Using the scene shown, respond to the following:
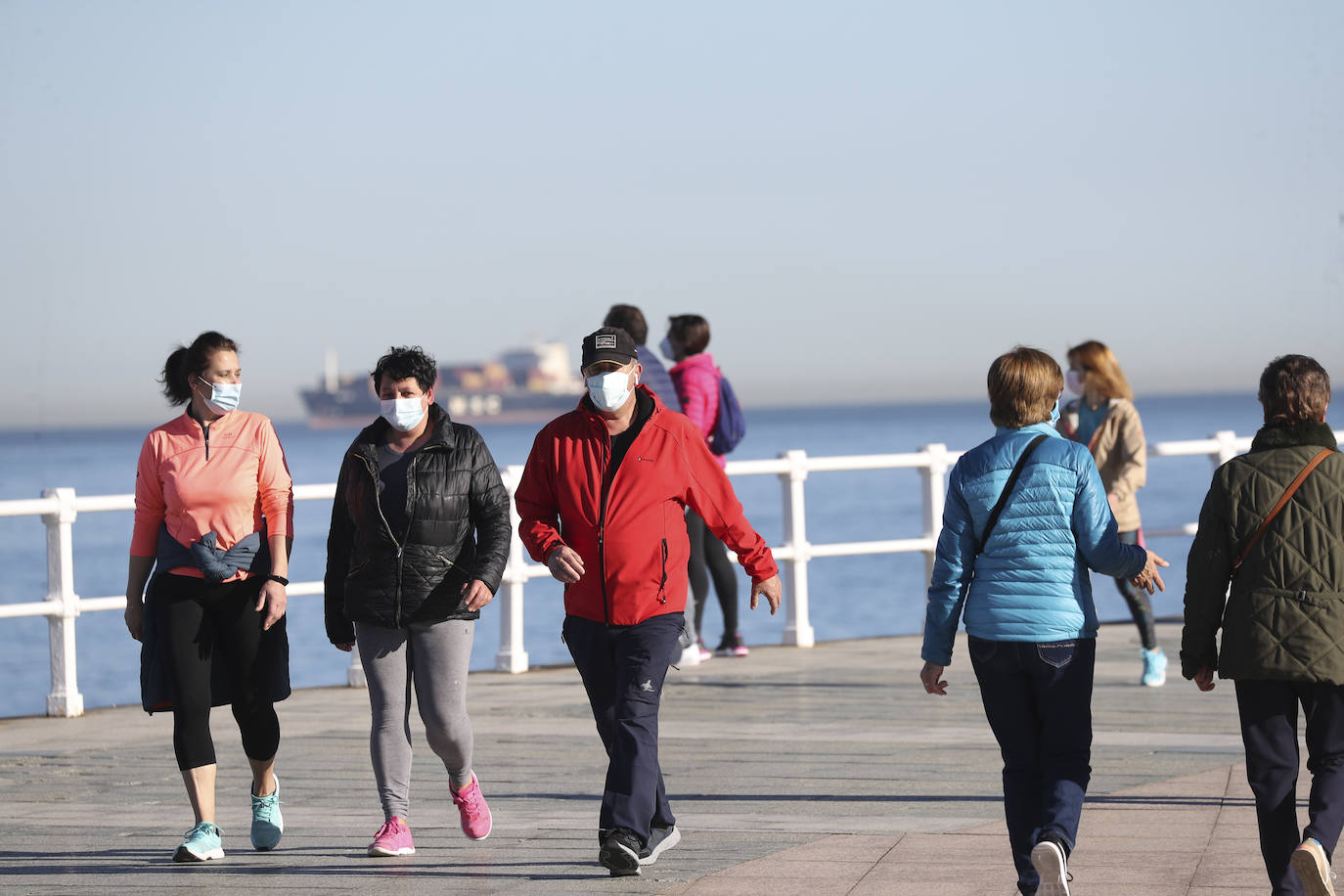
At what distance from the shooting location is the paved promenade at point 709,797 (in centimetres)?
587

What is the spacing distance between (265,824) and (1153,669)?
524cm

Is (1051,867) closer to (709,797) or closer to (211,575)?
(709,797)

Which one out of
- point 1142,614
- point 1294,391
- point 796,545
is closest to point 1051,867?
point 1294,391

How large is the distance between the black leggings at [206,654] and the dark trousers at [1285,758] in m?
3.05

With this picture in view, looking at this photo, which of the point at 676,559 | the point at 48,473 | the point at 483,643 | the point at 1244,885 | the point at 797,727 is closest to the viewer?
the point at 1244,885

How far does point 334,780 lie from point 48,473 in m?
114

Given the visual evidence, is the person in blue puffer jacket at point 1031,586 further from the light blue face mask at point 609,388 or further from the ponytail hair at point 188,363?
the ponytail hair at point 188,363

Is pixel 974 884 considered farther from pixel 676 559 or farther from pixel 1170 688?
pixel 1170 688

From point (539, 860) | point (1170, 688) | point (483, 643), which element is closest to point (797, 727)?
point (1170, 688)

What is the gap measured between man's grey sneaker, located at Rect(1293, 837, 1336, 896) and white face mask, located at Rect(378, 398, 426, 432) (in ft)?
9.52

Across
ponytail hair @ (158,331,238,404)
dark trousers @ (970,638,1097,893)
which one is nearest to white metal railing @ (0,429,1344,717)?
ponytail hair @ (158,331,238,404)

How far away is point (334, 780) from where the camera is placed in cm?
784

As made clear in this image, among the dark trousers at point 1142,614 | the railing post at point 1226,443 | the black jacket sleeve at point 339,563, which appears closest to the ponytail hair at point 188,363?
the black jacket sleeve at point 339,563

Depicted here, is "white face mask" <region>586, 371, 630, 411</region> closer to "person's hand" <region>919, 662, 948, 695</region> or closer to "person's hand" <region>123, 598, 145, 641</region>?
"person's hand" <region>919, 662, 948, 695</region>
